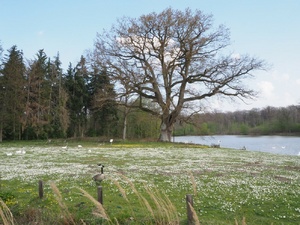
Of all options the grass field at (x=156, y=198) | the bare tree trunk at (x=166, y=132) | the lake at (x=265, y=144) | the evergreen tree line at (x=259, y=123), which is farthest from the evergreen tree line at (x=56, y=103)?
the grass field at (x=156, y=198)

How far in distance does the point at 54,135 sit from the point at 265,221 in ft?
168

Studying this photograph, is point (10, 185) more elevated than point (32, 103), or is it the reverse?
point (32, 103)

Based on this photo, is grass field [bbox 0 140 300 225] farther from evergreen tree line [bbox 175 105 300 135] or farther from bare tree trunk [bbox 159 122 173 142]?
evergreen tree line [bbox 175 105 300 135]

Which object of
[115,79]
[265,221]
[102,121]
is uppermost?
[115,79]

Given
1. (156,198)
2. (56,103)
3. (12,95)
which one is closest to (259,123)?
(56,103)

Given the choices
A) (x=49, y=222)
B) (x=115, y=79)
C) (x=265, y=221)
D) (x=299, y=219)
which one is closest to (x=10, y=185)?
(x=49, y=222)

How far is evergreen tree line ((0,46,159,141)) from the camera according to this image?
42781 millimetres

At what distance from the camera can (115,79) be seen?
38.4 meters

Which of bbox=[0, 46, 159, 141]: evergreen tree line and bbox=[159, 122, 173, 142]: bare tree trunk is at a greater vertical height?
bbox=[0, 46, 159, 141]: evergreen tree line

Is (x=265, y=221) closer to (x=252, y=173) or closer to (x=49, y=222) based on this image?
(x=49, y=222)

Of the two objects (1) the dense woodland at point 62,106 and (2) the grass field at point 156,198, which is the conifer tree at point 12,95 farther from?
(2) the grass field at point 156,198

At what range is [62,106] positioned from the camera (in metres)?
47.7

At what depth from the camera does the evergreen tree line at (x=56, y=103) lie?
4278 cm

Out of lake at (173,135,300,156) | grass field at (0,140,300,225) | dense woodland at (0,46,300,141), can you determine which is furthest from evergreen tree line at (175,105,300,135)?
grass field at (0,140,300,225)
